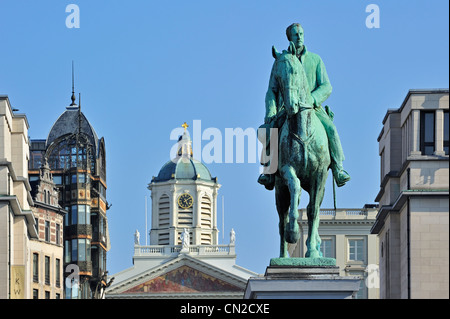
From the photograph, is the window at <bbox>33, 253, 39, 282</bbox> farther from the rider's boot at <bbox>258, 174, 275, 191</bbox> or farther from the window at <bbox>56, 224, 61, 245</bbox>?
the rider's boot at <bbox>258, 174, 275, 191</bbox>

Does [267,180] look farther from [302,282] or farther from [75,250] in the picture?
[75,250]

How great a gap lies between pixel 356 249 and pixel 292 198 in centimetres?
11274

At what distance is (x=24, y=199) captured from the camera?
82.2 m

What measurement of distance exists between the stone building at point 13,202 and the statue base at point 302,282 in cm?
4026

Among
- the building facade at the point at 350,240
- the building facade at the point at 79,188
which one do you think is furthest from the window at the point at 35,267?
the building facade at the point at 79,188

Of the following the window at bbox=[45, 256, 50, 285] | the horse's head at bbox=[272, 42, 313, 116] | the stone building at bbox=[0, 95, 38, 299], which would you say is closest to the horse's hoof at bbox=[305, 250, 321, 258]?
the horse's head at bbox=[272, 42, 313, 116]

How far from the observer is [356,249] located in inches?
5866

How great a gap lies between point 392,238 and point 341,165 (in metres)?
41.5

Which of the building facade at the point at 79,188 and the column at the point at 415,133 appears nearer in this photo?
the column at the point at 415,133

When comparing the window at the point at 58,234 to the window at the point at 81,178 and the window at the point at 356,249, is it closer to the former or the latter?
the window at the point at 356,249

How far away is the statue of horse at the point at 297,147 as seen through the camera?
36.6 metres
